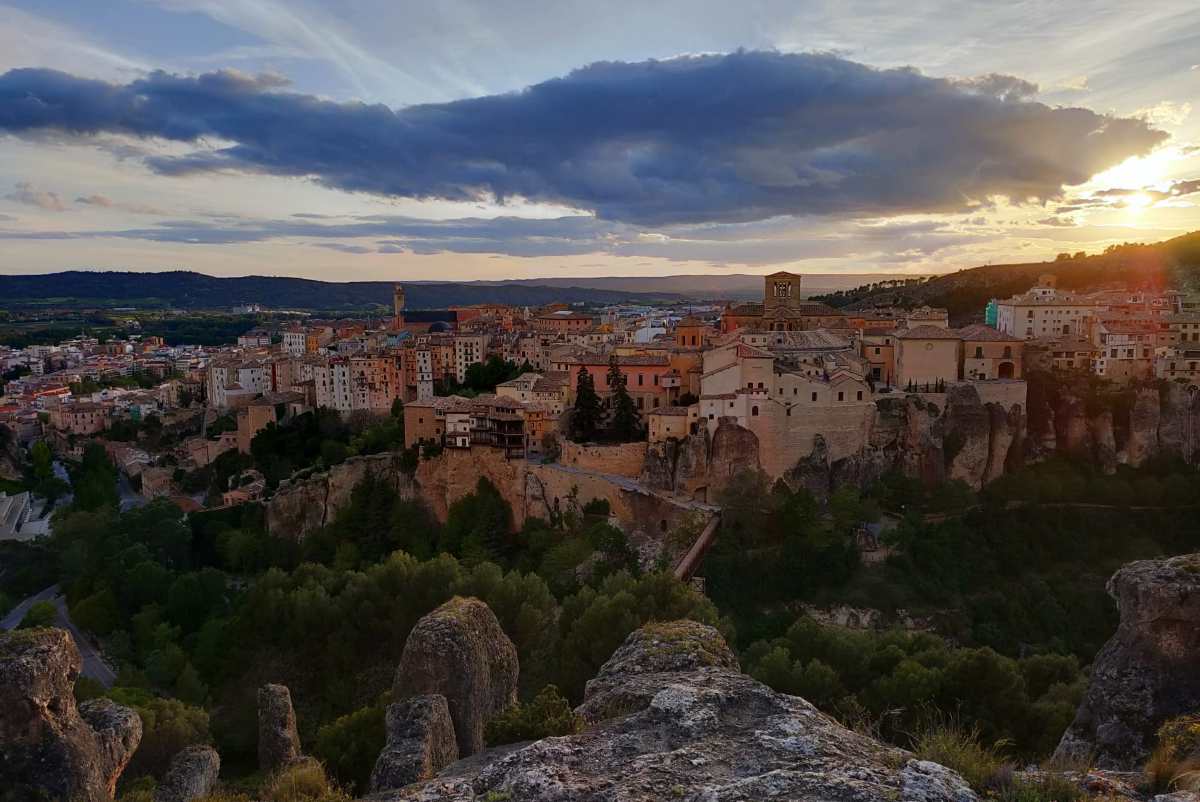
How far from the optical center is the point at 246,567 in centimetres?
4069

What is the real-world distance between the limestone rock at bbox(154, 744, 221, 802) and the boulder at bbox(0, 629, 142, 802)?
2.36 meters

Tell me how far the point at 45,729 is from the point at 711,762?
779 centimetres

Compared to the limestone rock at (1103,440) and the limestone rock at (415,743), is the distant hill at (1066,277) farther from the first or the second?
the limestone rock at (415,743)

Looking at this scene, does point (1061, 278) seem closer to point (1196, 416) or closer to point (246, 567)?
point (1196, 416)

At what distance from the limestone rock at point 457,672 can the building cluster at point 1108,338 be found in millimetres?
35513

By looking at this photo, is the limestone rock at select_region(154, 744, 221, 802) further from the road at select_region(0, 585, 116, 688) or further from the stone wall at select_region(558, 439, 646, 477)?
the stone wall at select_region(558, 439, 646, 477)

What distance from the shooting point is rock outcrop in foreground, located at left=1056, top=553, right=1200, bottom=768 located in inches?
411

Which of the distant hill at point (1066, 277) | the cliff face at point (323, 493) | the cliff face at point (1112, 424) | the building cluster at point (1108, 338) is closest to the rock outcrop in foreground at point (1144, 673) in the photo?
the cliff face at point (1112, 424)

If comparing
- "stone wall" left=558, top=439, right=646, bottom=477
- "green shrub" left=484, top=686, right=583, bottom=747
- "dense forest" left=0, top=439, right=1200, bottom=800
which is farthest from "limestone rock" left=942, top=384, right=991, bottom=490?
"green shrub" left=484, top=686, right=583, bottom=747

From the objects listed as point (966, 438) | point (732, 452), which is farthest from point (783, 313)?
point (732, 452)

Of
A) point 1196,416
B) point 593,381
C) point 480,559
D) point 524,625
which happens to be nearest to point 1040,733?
point 524,625

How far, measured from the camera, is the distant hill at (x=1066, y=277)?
8012cm

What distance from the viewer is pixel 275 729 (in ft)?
46.3

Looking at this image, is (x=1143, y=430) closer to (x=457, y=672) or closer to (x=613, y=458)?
(x=613, y=458)
